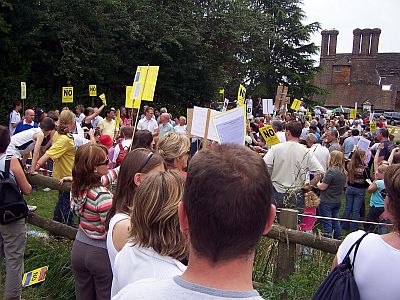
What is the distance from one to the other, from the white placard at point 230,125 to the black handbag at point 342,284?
3296 mm

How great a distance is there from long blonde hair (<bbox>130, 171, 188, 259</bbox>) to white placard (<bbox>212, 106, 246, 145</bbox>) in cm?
315

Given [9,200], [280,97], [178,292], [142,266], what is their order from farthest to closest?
[280,97] → [9,200] → [142,266] → [178,292]

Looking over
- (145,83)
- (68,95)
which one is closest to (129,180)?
(145,83)

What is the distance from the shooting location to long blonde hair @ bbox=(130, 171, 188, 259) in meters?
2.15

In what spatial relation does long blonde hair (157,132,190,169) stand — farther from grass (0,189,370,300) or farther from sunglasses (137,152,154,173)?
grass (0,189,370,300)

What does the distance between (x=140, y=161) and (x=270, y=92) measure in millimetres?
37871

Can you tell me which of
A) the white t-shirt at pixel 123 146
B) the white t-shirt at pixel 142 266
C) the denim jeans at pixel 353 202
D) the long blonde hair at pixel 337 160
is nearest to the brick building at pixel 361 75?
the denim jeans at pixel 353 202

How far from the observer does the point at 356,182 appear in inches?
314

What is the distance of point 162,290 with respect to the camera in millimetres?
1260

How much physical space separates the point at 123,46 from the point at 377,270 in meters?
24.1

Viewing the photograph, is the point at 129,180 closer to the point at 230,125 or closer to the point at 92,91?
the point at 230,125

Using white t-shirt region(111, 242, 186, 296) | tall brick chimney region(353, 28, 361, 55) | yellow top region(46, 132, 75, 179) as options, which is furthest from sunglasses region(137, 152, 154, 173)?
tall brick chimney region(353, 28, 361, 55)

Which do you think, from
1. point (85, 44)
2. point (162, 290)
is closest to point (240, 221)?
point (162, 290)

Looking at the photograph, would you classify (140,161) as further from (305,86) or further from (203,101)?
(305,86)
